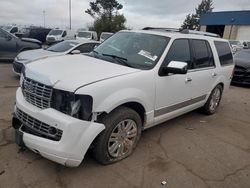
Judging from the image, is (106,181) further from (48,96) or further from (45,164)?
(48,96)

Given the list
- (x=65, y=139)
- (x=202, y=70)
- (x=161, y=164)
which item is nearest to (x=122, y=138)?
(x=161, y=164)

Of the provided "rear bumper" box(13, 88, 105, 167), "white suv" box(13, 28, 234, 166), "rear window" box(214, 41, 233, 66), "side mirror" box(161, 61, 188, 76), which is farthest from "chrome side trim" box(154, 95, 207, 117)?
"rear bumper" box(13, 88, 105, 167)

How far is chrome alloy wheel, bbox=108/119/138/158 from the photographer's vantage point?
10.7 ft

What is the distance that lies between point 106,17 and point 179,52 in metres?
41.1

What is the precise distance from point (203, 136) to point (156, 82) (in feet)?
5.46

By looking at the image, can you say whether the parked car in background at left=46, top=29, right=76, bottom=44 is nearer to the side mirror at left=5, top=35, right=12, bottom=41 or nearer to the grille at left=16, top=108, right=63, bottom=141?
the side mirror at left=5, top=35, right=12, bottom=41

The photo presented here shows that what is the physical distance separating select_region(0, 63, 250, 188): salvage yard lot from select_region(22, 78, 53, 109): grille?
2.70 ft

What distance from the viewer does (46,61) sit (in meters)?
3.60

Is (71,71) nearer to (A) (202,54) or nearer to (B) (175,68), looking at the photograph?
(B) (175,68)

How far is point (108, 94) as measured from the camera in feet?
9.75

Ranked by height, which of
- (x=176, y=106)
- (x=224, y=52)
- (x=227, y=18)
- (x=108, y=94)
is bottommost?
(x=176, y=106)

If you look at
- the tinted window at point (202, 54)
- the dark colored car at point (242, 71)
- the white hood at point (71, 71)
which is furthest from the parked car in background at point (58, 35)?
the white hood at point (71, 71)

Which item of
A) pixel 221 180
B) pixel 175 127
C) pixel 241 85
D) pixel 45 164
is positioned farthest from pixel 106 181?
pixel 241 85

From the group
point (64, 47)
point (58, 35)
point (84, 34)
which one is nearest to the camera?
point (64, 47)
